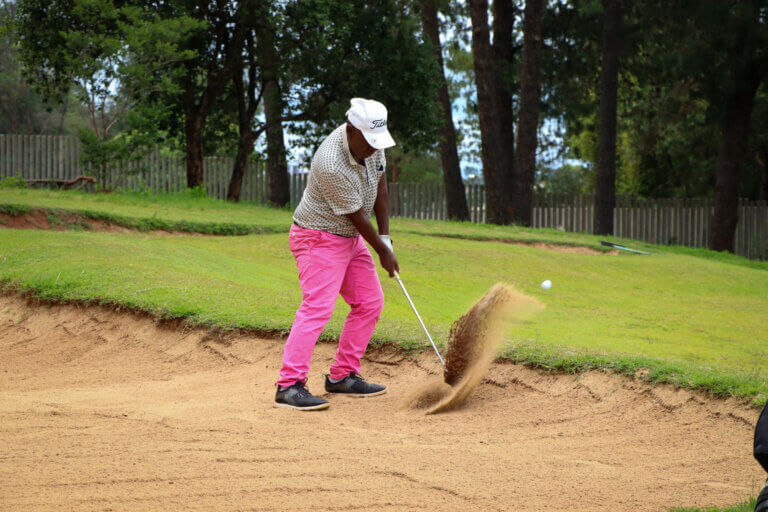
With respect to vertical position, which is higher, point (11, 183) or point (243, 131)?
point (243, 131)

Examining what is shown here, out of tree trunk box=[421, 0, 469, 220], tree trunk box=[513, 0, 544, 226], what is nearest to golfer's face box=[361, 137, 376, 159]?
tree trunk box=[513, 0, 544, 226]

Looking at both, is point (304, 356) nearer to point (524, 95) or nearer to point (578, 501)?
point (578, 501)

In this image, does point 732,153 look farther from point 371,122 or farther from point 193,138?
point 371,122

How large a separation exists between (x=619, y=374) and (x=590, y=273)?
9.15m

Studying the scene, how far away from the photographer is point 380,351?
778 centimetres

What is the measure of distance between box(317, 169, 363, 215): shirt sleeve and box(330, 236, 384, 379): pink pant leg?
0.47 metres

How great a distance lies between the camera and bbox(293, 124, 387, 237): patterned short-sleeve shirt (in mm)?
5957

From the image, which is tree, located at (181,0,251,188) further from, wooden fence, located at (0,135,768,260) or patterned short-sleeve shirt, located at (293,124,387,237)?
patterned short-sleeve shirt, located at (293,124,387,237)

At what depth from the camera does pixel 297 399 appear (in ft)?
19.9

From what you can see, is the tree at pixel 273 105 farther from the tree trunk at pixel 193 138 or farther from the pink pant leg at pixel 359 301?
the pink pant leg at pixel 359 301

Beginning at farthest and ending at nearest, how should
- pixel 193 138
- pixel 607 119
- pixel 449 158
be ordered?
pixel 449 158, pixel 607 119, pixel 193 138

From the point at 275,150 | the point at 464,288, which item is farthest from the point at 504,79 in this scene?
the point at 464,288

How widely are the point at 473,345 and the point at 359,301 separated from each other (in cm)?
93

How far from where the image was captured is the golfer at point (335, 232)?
5945 millimetres
